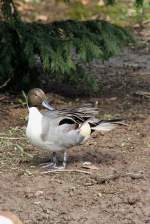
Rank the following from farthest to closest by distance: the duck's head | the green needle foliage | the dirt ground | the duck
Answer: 1. the green needle foliage
2. the duck's head
3. the dirt ground
4. the duck

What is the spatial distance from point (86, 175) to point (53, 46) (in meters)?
2.47

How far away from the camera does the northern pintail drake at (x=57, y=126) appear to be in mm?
6105

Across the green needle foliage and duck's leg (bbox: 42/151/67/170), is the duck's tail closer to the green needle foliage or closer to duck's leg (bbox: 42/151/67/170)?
duck's leg (bbox: 42/151/67/170)

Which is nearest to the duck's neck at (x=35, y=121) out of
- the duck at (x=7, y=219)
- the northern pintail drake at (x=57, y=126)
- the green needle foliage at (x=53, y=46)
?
the northern pintail drake at (x=57, y=126)

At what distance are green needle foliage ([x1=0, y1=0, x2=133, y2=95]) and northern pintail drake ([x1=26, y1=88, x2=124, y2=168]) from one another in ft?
5.96

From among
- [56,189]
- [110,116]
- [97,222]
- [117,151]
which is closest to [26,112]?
[110,116]

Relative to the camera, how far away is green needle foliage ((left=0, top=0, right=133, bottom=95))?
8.23m

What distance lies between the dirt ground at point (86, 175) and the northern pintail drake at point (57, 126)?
0.89ft

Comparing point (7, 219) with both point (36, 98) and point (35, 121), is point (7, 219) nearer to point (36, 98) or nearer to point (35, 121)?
point (35, 121)

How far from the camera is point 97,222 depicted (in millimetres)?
5344

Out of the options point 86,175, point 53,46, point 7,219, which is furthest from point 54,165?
point 53,46

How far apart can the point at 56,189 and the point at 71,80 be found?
9.16 ft

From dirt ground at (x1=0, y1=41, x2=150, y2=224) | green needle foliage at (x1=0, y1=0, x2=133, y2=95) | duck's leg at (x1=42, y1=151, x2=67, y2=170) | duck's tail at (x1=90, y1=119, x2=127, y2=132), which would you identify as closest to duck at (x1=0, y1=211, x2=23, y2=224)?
dirt ground at (x1=0, y1=41, x2=150, y2=224)

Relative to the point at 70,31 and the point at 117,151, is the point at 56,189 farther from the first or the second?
the point at 70,31
